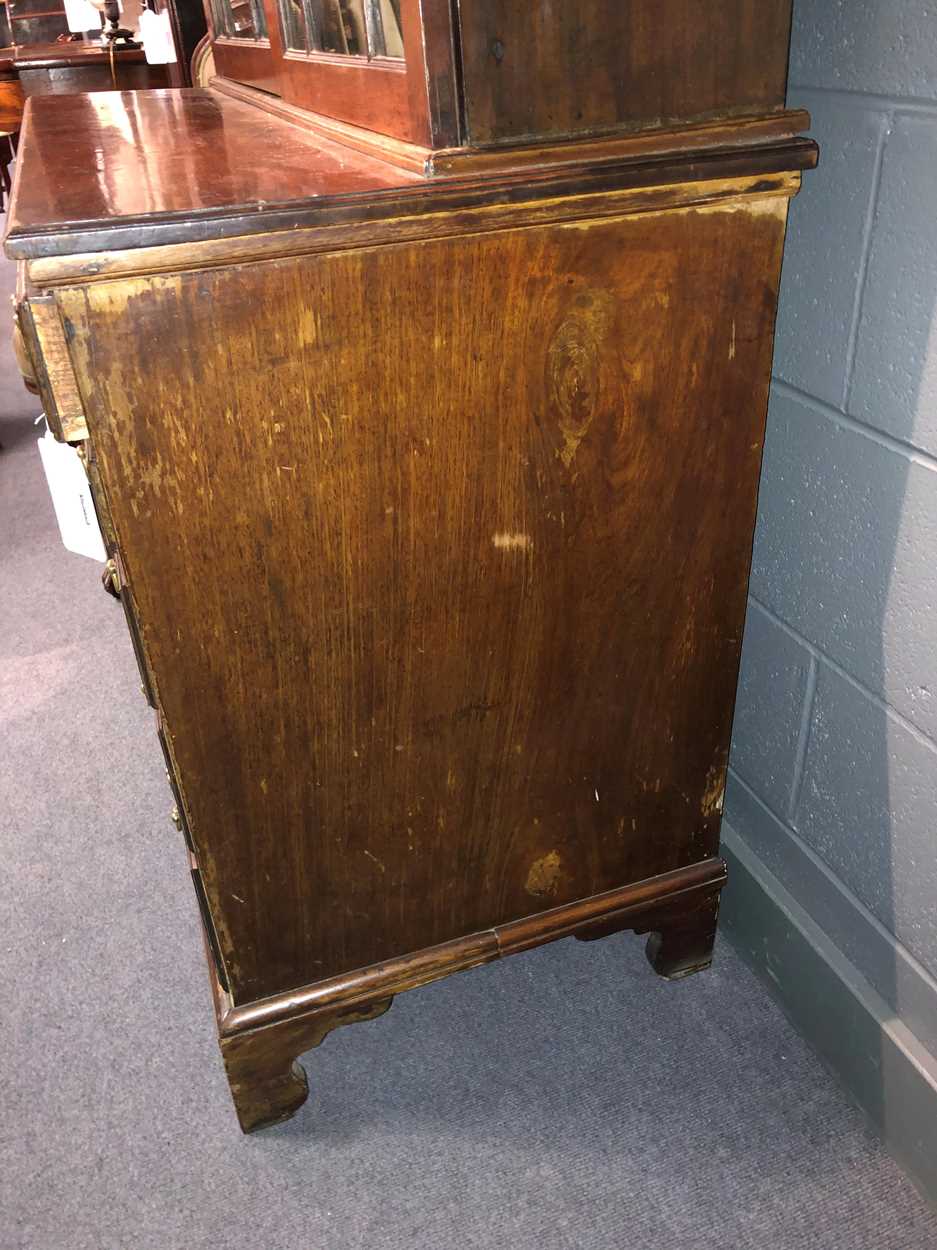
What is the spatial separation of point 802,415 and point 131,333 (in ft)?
2.37

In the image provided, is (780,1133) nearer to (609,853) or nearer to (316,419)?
(609,853)

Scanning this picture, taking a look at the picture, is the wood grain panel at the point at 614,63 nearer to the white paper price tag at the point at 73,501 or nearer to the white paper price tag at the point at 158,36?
the white paper price tag at the point at 73,501

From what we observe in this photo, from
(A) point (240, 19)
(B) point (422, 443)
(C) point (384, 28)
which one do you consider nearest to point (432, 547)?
(B) point (422, 443)

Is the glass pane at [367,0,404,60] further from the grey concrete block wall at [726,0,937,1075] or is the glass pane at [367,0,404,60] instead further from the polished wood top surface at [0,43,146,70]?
the polished wood top surface at [0,43,146,70]

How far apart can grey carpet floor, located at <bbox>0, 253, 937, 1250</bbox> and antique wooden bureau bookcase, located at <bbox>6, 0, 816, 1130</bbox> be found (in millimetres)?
125

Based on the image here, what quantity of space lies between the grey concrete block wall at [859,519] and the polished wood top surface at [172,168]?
46cm

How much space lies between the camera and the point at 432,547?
3.01 ft

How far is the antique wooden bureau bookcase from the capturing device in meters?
0.76

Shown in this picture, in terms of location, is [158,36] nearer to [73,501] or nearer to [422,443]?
[73,501]

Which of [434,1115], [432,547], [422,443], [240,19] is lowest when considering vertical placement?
[434,1115]

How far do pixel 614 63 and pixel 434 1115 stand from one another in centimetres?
115

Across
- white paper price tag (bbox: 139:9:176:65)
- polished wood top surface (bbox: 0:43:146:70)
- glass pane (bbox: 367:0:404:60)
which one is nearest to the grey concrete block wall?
glass pane (bbox: 367:0:404:60)

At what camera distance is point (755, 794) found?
136cm

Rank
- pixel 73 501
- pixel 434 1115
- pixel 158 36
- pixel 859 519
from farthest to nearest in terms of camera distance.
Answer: pixel 158 36
pixel 73 501
pixel 434 1115
pixel 859 519
